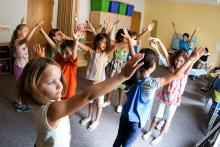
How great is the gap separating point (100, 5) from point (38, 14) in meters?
1.71

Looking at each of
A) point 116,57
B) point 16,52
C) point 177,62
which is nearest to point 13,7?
point 16,52

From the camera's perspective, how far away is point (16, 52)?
126 inches

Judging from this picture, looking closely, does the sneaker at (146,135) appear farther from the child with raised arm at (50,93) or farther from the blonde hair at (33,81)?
the blonde hair at (33,81)

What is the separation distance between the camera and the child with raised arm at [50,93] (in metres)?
0.97

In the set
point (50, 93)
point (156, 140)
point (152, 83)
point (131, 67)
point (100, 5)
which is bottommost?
point (156, 140)

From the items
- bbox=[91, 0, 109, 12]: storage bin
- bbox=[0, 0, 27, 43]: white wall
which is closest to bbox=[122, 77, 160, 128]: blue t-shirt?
bbox=[0, 0, 27, 43]: white wall

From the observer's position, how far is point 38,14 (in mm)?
5945

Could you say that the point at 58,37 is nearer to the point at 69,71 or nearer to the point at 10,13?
the point at 69,71

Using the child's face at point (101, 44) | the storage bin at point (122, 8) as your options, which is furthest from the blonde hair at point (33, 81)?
the storage bin at point (122, 8)

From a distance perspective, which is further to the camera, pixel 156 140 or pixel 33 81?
pixel 156 140

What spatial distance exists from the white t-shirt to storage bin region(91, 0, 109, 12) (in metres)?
5.81

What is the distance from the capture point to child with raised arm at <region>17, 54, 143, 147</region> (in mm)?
973

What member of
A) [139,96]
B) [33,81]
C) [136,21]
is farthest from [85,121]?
[136,21]

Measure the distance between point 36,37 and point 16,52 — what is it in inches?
116
